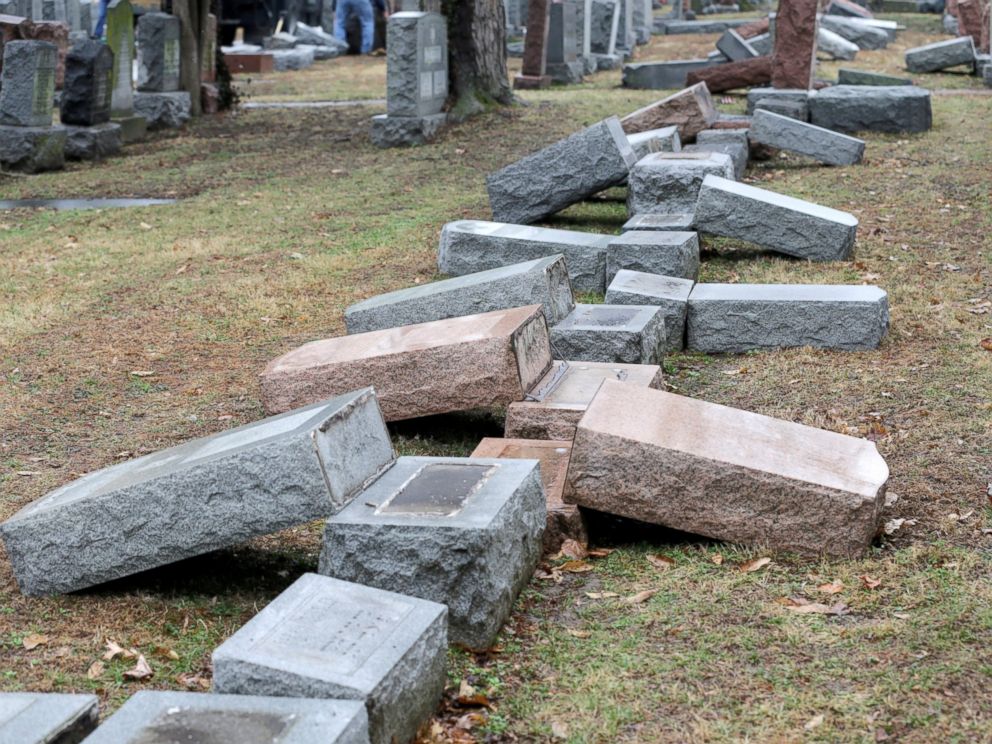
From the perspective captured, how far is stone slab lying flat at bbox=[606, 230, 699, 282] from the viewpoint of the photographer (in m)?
8.16

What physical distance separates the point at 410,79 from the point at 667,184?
6616mm

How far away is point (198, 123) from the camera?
59.6 feet

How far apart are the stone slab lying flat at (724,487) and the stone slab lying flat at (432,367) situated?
2.72 feet

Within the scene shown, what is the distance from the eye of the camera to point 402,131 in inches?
607

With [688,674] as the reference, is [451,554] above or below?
above

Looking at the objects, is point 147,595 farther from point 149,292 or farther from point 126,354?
point 149,292

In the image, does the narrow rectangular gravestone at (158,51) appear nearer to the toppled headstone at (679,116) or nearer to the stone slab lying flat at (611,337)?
the toppled headstone at (679,116)

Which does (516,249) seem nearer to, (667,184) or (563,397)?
(667,184)

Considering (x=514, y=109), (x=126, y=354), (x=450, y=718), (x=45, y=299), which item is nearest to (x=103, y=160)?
(x=514, y=109)

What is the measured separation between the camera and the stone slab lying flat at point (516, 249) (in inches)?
330

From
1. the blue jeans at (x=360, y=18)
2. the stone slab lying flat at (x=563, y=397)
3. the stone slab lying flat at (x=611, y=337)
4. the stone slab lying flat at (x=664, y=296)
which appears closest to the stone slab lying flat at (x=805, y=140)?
the stone slab lying flat at (x=664, y=296)

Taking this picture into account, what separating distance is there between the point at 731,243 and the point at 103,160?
9098 millimetres

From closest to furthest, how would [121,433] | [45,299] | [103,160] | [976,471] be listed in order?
[976,471] < [121,433] < [45,299] < [103,160]

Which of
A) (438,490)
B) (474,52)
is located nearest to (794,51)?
(474,52)
